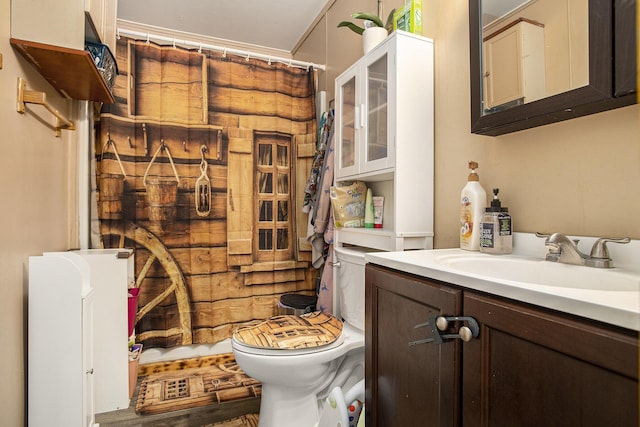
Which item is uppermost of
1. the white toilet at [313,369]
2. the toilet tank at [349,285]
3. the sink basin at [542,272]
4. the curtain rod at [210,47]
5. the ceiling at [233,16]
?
the ceiling at [233,16]

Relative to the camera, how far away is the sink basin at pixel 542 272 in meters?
0.69

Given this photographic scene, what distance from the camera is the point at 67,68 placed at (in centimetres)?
123

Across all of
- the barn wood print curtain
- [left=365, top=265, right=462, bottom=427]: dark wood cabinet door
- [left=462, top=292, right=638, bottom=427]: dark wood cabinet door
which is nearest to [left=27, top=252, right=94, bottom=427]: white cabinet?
the barn wood print curtain

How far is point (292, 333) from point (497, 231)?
2.88 feet

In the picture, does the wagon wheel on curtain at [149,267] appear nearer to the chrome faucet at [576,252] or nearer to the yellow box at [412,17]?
the yellow box at [412,17]

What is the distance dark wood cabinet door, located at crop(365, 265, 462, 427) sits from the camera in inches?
26.7

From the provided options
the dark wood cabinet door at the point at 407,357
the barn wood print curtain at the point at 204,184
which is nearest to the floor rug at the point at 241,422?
the barn wood print curtain at the point at 204,184

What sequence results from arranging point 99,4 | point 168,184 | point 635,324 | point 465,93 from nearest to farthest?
point 635,324 < point 465,93 < point 99,4 < point 168,184

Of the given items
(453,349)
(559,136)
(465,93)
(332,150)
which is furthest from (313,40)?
(453,349)

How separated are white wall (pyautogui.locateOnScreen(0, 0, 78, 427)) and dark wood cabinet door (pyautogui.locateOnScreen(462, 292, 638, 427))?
4.08 ft

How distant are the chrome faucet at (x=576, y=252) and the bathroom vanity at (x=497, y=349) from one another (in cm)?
2

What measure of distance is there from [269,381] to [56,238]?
3.56ft

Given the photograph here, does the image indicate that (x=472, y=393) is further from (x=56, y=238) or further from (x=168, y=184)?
(x=168, y=184)

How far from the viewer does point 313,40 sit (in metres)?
2.50
